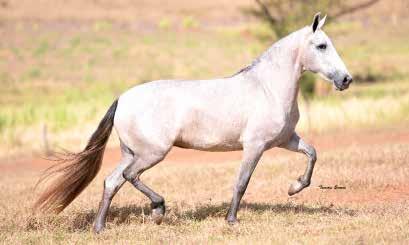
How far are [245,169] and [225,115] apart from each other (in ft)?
2.00

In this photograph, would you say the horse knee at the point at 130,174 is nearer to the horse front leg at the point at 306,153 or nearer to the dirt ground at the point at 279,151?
the horse front leg at the point at 306,153

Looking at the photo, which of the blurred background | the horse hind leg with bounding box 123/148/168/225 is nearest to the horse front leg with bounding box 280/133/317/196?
the horse hind leg with bounding box 123/148/168/225

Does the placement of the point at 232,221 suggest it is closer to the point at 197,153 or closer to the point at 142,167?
the point at 142,167

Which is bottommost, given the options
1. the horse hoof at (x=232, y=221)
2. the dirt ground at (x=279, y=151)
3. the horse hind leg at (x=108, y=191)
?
the dirt ground at (x=279, y=151)

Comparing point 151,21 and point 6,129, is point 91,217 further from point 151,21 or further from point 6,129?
point 151,21

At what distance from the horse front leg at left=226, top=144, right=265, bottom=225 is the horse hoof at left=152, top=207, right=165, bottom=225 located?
0.72 meters

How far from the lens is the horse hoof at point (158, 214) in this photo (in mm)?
8750

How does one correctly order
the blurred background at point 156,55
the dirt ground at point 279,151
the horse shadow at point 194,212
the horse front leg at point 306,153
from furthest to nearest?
the blurred background at point 156,55
the dirt ground at point 279,151
the horse shadow at point 194,212
the horse front leg at point 306,153

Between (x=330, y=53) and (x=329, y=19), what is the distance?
1683 centimetres

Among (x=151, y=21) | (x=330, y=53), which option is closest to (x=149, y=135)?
(x=330, y=53)

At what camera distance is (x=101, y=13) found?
185ft

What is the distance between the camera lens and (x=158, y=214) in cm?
876

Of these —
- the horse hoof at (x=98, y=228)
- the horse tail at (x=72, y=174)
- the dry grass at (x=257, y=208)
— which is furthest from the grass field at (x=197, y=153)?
the horse tail at (x=72, y=174)

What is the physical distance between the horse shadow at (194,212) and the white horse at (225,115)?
1.72 feet
